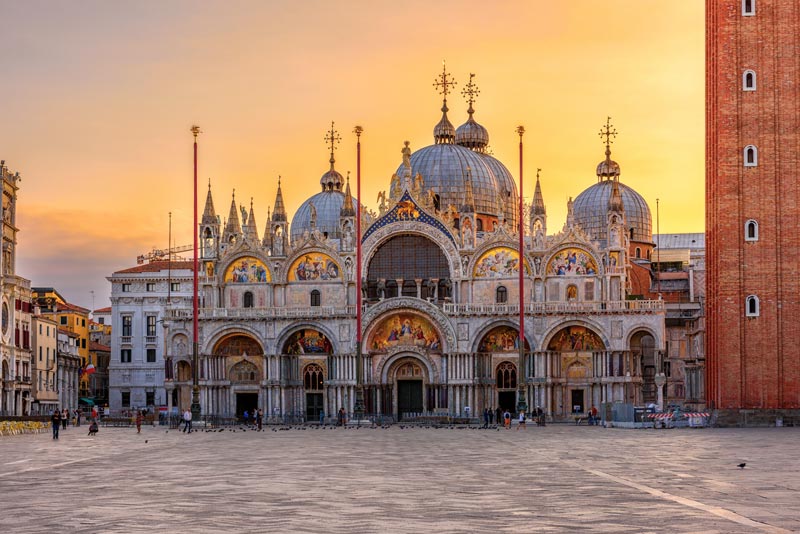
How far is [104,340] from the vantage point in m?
130

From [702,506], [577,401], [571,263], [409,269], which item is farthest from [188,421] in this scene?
[702,506]

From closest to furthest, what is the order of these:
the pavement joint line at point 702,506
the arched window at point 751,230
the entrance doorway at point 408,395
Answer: the pavement joint line at point 702,506 → the arched window at point 751,230 → the entrance doorway at point 408,395

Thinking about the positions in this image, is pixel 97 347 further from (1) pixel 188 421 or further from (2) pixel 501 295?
(1) pixel 188 421

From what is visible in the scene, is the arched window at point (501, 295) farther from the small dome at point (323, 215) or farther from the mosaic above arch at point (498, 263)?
the small dome at point (323, 215)

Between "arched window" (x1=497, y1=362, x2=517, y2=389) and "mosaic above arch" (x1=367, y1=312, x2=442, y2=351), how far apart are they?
13.1 ft

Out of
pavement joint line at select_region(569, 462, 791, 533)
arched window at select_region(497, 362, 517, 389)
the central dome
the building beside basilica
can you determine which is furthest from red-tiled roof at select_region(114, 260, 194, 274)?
pavement joint line at select_region(569, 462, 791, 533)

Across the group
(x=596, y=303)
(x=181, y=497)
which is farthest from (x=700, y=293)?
(x=181, y=497)

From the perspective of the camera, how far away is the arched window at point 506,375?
3135 inches

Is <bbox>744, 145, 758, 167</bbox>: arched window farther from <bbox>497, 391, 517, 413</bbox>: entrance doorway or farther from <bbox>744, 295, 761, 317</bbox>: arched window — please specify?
<bbox>497, 391, 517, 413</bbox>: entrance doorway

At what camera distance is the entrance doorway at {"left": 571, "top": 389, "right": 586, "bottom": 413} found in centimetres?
7794

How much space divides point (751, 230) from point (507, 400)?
2426 cm

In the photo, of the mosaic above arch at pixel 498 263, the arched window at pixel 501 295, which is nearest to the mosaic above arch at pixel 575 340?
the arched window at pixel 501 295

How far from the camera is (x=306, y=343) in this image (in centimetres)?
8288

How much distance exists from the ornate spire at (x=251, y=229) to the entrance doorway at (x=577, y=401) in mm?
22353
